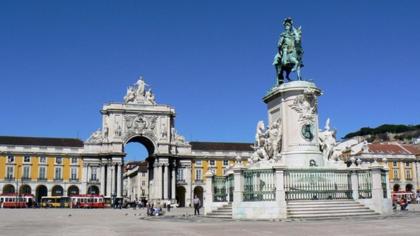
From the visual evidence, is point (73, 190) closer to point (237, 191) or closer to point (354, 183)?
point (237, 191)

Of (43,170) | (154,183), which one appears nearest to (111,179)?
(154,183)

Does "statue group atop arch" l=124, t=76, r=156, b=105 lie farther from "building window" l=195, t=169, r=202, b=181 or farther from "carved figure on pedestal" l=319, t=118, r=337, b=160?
"carved figure on pedestal" l=319, t=118, r=337, b=160

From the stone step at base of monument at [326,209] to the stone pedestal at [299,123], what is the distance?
89.3 inches

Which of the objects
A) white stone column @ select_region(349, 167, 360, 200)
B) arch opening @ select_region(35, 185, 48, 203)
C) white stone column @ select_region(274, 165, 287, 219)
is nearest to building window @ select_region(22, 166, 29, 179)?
arch opening @ select_region(35, 185, 48, 203)

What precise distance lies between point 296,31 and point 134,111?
189 ft

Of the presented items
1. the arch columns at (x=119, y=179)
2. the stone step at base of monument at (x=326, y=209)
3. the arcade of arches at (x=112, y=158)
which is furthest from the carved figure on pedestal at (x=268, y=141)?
the arch columns at (x=119, y=179)

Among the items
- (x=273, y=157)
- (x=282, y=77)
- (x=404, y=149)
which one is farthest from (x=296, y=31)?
(x=404, y=149)

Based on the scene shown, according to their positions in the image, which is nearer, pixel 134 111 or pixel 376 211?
pixel 376 211

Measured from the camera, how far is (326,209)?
799 inches

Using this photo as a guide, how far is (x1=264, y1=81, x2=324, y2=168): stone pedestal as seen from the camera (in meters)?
22.7

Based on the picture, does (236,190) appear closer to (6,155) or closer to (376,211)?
(376,211)

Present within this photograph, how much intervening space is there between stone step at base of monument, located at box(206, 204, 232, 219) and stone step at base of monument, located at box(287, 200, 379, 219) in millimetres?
2862

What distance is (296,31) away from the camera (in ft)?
82.6

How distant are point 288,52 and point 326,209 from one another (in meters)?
8.25
